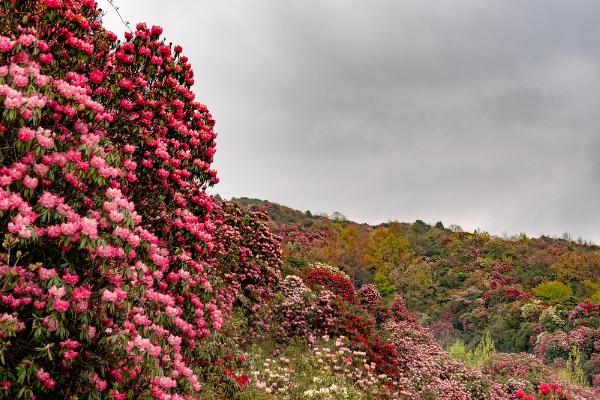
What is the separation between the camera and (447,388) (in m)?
14.2

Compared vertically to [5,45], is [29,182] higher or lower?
lower

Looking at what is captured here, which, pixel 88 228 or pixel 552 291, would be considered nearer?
pixel 88 228

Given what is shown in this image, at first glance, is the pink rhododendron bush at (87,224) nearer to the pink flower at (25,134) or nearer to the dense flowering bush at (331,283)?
the pink flower at (25,134)

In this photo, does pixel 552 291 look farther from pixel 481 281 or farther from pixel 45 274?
pixel 45 274

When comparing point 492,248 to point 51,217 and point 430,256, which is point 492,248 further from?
point 51,217

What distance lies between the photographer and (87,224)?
4016mm

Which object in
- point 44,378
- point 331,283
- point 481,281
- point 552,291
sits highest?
point 481,281

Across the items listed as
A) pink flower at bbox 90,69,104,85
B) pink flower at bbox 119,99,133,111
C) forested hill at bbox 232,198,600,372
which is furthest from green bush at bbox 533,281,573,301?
pink flower at bbox 90,69,104,85

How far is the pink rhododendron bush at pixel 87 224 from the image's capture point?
12.5 feet

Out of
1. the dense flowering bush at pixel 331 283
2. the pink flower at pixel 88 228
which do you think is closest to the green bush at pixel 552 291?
the dense flowering bush at pixel 331 283

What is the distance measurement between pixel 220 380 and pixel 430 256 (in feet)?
147

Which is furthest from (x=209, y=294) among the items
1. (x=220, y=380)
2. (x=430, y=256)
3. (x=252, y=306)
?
(x=430, y=256)

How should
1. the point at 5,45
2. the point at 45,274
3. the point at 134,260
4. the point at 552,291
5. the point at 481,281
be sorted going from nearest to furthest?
the point at 45,274
the point at 5,45
the point at 134,260
the point at 552,291
the point at 481,281

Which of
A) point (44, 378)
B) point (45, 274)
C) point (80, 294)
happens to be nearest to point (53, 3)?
point (45, 274)
